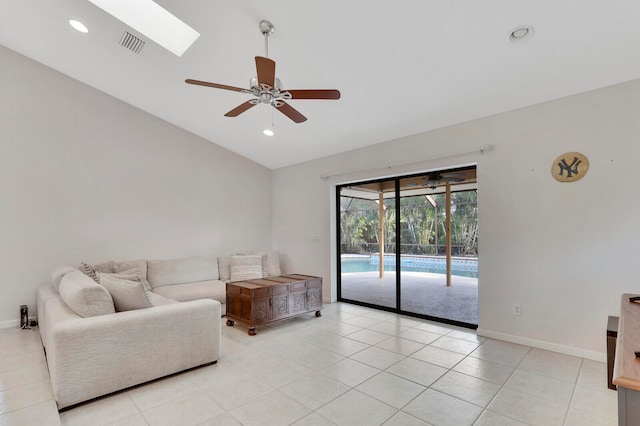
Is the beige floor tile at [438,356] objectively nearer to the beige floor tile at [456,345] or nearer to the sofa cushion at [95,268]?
the beige floor tile at [456,345]

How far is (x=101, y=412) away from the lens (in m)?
2.17

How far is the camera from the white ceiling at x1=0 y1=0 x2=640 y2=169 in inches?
95.4

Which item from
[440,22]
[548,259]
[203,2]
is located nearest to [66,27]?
[203,2]

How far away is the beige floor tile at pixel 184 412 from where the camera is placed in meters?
2.05

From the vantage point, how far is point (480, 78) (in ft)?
10.1

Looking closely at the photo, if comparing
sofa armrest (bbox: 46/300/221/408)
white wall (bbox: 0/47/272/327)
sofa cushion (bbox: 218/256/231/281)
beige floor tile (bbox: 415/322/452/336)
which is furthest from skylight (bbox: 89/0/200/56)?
beige floor tile (bbox: 415/322/452/336)

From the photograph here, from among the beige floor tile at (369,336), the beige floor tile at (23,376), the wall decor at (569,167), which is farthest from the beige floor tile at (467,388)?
the beige floor tile at (23,376)

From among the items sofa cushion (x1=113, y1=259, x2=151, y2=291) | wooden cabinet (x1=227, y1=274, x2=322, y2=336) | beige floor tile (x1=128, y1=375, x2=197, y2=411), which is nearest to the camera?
beige floor tile (x1=128, y1=375, x2=197, y2=411)

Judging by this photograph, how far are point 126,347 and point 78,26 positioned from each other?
3334mm

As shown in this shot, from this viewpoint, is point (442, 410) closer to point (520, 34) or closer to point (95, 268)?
point (520, 34)

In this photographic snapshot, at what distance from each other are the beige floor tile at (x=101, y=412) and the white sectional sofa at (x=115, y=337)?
2.5 inches

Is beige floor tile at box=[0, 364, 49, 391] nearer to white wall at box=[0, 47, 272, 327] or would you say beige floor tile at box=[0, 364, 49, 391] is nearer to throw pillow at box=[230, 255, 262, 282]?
white wall at box=[0, 47, 272, 327]

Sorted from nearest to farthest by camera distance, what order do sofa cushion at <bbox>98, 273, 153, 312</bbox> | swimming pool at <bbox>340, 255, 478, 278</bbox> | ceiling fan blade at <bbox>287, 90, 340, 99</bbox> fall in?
ceiling fan blade at <bbox>287, 90, 340, 99</bbox> < sofa cushion at <bbox>98, 273, 153, 312</bbox> < swimming pool at <bbox>340, 255, 478, 278</bbox>

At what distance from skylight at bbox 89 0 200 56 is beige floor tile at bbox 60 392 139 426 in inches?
131
